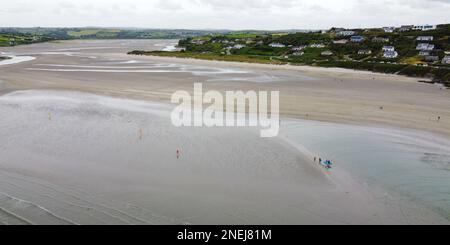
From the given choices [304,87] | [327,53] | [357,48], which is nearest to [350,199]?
[304,87]

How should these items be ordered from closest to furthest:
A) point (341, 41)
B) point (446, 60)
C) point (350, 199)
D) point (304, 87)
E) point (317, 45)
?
point (350, 199), point (304, 87), point (446, 60), point (317, 45), point (341, 41)

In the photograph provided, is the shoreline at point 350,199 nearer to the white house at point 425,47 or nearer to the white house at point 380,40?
the white house at point 425,47

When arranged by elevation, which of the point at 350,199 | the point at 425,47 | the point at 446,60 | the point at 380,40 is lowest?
the point at 350,199

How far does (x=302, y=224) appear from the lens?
1334cm

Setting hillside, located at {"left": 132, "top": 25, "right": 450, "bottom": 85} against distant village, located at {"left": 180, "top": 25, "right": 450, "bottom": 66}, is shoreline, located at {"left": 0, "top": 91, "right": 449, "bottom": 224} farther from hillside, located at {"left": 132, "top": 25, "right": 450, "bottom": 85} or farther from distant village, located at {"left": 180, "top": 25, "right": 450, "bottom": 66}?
distant village, located at {"left": 180, "top": 25, "right": 450, "bottom": 66}

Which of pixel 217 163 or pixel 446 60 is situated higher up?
pixel 446 60

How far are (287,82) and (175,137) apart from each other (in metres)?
25.7

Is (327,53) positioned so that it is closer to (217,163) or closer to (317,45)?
(317,45)

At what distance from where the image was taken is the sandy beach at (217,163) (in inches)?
559

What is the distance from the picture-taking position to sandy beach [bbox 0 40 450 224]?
14.2 metres

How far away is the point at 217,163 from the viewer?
19.3 m

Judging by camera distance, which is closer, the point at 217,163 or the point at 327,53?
the point at 217,163
